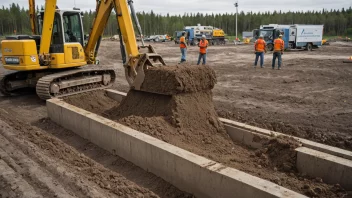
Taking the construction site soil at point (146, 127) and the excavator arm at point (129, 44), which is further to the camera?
the excavator arm at point (129, 44)

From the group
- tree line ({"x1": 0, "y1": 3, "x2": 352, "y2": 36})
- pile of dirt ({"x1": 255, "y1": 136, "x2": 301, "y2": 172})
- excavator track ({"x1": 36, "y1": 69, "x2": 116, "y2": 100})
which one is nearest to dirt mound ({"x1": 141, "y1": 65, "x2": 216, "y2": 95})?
pile of dirt ({"x1": 255, "y1": 136, "x2": 301, "y2": 172})

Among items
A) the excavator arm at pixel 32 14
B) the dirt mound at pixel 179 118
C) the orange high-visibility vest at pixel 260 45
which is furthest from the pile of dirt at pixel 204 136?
the orange high-visibility vest at pixel 260 45

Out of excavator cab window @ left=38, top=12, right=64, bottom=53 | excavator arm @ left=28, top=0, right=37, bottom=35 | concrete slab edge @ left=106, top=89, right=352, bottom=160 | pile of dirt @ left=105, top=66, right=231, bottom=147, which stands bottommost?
concrete slab edge @ left=106, top=89, right=352, bottom=160

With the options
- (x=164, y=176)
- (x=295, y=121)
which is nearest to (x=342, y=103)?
(x=295, y=121)

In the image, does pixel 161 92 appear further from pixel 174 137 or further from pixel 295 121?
pixel 295 121

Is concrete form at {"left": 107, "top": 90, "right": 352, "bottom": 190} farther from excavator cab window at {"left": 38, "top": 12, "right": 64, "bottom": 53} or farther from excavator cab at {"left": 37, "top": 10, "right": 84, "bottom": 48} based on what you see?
excavator cab at {"left": 37, "top": 10, "right": 84, "bottom": 48}

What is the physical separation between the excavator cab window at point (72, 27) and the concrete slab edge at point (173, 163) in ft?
12.0

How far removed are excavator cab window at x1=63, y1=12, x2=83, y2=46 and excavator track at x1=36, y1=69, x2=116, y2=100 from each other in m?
1.00

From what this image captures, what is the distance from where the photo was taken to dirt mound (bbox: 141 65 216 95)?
5.53 meters

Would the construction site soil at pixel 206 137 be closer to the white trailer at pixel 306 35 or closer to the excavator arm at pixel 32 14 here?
the excavator arm at pixel 32 14

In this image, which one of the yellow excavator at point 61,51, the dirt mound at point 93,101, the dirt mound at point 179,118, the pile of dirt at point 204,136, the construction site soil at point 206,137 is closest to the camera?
the construction site soil at point 206,137

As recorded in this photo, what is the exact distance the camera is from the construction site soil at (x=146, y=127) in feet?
12.7

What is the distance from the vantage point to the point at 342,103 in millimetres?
7980

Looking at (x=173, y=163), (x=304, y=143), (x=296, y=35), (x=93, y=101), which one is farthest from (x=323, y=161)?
(x=296, y=35)
